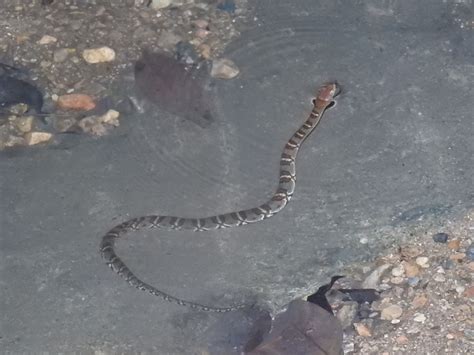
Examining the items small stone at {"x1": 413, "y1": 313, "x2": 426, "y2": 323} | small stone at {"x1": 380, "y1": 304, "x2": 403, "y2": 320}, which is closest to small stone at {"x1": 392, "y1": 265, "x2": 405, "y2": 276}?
small stone at {"x1": 380, "y1": 304, "x2": 403, "y2": 320}

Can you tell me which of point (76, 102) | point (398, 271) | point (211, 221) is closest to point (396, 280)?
point (398, 271)

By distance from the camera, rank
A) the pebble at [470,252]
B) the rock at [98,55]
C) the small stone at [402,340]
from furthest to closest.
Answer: the rock at [98,55], the pebble at [470,252], the small stone at [402,340]

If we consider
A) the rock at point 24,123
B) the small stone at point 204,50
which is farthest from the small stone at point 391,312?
the rock at point 24,123

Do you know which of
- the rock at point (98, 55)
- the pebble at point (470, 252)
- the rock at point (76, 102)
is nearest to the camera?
the pebble at point (470, 252)

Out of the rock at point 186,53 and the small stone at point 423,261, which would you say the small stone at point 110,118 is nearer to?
the rock at point 186,53

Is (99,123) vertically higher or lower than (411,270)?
higher

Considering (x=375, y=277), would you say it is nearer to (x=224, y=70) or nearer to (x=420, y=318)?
(x=420, y=318)

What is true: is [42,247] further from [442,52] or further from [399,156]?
[442,52]
